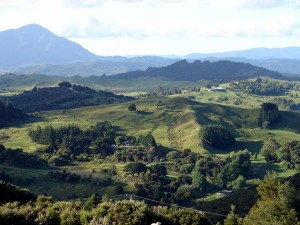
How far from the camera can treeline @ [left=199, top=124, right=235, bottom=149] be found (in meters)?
131

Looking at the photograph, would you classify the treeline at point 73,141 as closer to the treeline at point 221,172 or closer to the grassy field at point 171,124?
the grassy field at point 171,124

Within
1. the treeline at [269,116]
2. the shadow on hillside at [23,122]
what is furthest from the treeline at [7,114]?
the treeline at [269,116]

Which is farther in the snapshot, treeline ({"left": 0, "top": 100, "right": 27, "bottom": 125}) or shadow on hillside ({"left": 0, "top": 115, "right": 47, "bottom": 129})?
treeline ({"left": 0, "top": 100, "right": 27, "bottom": 125})

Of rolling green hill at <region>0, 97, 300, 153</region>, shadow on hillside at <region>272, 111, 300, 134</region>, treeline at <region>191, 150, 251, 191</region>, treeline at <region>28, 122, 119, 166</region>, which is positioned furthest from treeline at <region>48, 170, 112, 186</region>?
shadow on hillside at <region>272, 111, 300, 134</region>

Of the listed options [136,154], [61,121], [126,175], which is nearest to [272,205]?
[126,175]

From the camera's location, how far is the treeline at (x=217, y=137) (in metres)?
131

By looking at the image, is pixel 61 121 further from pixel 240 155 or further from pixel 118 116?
pixel 240 155

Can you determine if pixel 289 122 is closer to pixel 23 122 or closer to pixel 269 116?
pixel 269 116

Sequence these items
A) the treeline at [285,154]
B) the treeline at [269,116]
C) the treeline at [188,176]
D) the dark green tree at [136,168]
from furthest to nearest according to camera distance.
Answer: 1. the treeline at [269,116]
2. the treeline at [285,154]
3. the dark green tree at [136,168]
4. the treeline at [188,176]

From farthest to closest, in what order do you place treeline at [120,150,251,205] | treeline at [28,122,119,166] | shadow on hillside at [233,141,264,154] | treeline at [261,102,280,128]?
1. treeline at [261,102,280,128]
2. shadow on hillside at [233,141,264,154]
3. treeline at [28,122,119,166]
4. treeline at [120,150,251,205]

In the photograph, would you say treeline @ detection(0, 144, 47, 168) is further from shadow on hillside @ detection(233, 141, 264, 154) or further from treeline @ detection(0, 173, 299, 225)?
treeline @ detection(0, 173, 299, 225)

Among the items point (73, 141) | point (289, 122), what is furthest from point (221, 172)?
point (289, 122)

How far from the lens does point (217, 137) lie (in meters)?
131

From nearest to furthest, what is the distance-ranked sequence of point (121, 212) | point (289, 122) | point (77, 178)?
point (121, 212)
point (77, 178)
point (289, 122)
